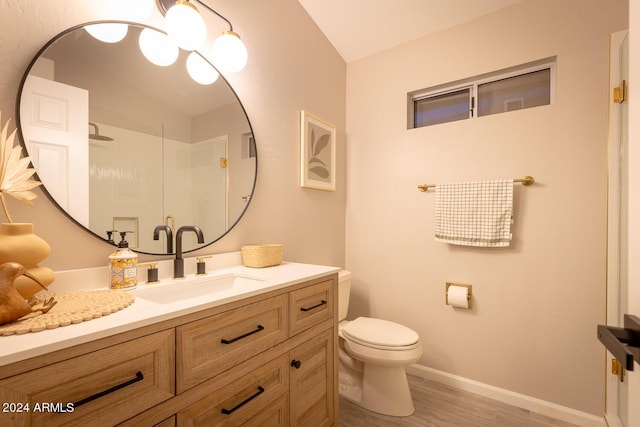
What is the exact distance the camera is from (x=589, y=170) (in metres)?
1.66

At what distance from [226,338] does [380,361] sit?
108 cm

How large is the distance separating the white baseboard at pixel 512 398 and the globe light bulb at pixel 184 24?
249cm

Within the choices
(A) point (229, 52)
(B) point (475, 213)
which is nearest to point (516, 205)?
(B) point (475, 213)

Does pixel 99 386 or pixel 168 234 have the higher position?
pixel 168 234

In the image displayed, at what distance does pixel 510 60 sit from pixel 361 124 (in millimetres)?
1098

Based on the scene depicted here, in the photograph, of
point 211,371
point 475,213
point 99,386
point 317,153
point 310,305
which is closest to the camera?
point 99,386

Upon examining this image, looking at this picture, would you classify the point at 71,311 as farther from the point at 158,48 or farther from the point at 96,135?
the point at 158,48

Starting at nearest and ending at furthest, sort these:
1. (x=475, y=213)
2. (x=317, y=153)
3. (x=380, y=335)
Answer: (x=380, y=335) < (x=475, y=213) < (x=317, y=153)

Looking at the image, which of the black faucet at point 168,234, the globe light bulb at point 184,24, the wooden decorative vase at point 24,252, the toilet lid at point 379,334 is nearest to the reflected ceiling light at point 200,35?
the globe light bulb at point 184,24

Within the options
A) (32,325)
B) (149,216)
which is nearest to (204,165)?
(149,216)

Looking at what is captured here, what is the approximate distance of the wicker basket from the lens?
1563mm

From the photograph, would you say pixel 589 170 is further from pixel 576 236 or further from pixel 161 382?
pixel 161 382

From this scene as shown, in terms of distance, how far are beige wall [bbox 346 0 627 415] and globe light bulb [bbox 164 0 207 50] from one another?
1.52 meters

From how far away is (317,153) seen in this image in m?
2.19
